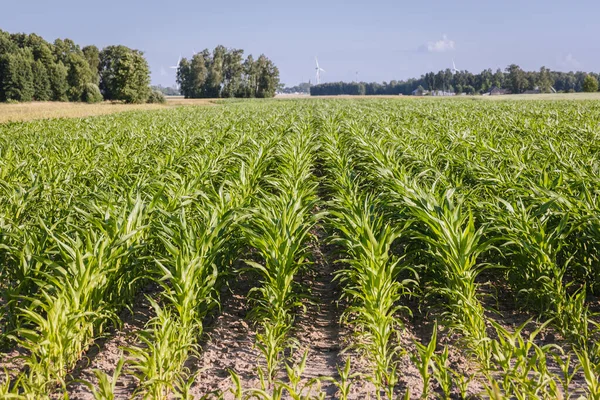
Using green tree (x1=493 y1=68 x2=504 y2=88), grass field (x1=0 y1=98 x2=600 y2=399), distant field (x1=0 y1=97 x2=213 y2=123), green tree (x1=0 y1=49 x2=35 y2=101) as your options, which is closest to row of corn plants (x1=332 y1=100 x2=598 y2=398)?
grass field (x1=0 y1=98 x2=600 y2=399)

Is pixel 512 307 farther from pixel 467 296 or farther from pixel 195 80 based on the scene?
pixel 195 80

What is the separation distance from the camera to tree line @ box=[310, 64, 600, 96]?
361 ft

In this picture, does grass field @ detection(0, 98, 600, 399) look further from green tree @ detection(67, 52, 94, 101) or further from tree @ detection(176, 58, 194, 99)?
tree @ detection(176, 58, 194, 99)

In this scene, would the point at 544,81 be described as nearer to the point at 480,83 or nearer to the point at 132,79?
the point at 480,83

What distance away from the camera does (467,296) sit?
3.57 m

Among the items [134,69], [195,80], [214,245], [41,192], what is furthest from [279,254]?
[195,80]

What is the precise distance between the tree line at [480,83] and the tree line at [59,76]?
73.7m

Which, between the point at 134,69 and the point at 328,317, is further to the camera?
the point at 134,69

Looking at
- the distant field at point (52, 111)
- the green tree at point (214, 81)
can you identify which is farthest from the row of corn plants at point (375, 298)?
the green tree at point (214, 81)

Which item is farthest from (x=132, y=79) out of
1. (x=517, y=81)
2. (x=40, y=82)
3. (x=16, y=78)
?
(x=517, y=81)

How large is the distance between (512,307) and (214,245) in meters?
2.56

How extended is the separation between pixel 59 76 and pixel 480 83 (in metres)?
101

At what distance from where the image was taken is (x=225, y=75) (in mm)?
102875

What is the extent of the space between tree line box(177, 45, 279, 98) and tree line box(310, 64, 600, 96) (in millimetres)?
50089
